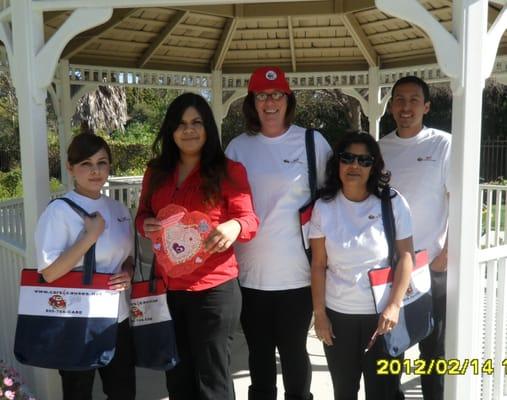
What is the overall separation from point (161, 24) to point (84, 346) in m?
4.98

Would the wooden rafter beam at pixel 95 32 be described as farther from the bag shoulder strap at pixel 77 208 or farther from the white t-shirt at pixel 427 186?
the white t-shirt at pixel 427 186

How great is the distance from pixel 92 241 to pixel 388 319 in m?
1.58

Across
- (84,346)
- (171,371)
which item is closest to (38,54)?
(84,346)

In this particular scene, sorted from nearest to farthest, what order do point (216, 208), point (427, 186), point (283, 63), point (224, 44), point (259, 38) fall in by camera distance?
point (216, 208), point (427, 186), point (224, 44), point (259, 38), point (283, 63)

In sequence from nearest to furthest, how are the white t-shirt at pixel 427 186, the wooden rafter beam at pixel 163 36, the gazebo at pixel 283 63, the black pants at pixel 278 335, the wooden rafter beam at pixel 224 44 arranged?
the black pants at pixel 278 335
the gazebo at pixel 283 63
the white t-shirt at pixel 427 186
the wooden rafter beam at pixel 163 36
the wooden rafter beam at pixel 224 44

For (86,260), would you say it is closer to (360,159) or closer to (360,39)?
(360,159)

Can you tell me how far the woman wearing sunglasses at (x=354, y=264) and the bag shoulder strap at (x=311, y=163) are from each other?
0.27ft

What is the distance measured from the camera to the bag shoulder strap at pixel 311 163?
2.89m

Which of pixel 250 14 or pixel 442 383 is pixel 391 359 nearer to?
pixel 442 383

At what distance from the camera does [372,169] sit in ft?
9.18

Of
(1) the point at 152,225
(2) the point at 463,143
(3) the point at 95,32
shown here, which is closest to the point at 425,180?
(2) the point at 463,143
